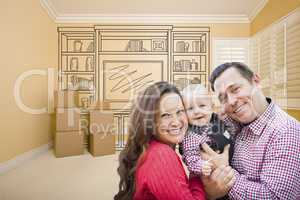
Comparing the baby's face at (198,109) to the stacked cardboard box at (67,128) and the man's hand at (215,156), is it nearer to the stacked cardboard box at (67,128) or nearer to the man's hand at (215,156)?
the man's hand at (215,156)

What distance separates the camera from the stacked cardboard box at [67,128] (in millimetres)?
3387

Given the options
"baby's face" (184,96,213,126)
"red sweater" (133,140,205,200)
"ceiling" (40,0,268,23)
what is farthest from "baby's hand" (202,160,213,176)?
"ceiling" (40,0,268,23)

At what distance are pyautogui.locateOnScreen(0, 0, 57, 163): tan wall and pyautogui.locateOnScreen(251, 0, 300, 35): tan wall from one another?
3179mm

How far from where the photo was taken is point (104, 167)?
2.88 m

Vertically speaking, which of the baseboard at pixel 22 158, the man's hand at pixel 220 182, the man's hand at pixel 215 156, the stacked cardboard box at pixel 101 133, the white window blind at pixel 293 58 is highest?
the white window blind at pixel 293 58

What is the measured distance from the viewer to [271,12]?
3.42 meters

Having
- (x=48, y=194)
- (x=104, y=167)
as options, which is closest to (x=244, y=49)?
(x=104, y=167)

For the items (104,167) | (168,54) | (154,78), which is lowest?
(104,167)

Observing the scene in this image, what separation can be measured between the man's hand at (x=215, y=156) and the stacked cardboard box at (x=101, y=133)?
8.86 ft

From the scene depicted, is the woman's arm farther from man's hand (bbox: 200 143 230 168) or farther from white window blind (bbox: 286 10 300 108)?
white window blind (bbox: 286 10 300 108)

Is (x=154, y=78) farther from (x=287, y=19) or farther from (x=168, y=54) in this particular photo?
(x=287, y=19)

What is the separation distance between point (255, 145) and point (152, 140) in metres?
0.37

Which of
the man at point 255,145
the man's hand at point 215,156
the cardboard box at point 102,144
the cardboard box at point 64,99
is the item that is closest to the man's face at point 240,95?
the man at point 255,145

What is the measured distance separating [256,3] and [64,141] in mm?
3464
